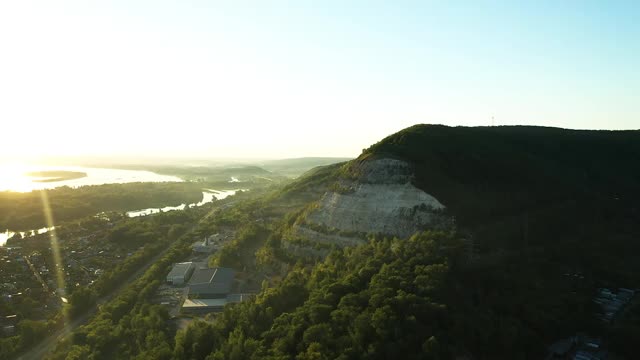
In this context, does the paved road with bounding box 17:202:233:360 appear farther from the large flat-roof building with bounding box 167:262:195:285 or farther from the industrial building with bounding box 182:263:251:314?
the industrial building with bounding box 182:263:251:314

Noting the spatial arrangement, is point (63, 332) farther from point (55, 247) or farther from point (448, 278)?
point (55, 247)

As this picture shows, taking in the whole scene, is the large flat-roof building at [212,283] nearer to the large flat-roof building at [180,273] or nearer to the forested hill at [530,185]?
the large flat-roof building at [180,273]

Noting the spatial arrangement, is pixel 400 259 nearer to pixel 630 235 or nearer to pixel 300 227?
pixel 300 227

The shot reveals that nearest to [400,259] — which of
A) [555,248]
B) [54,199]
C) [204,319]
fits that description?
[555,248]

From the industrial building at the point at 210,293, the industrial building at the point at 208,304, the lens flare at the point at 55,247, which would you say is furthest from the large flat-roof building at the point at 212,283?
the lens flare at the point at 55,247

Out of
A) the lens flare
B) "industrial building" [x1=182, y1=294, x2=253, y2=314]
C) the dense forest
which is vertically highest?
the dense forest

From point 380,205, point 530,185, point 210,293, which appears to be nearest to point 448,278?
point 380,205

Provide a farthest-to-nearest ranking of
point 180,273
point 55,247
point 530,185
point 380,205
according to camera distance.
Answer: point 55,247, point 530,185, point 180,273, point 380,205

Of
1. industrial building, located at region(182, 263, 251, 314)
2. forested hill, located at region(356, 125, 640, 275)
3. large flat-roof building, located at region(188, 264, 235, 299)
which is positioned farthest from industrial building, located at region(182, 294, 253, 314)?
forested hill, located at region(356, 125, 640, 275)
